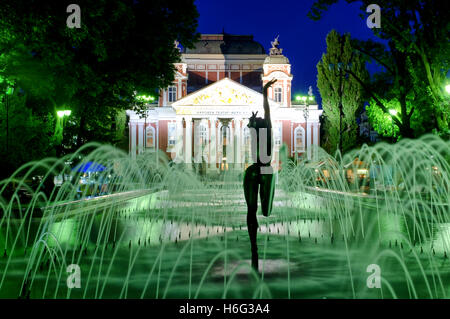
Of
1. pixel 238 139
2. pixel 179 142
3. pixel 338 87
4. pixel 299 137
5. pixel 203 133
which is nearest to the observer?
pixel 338 87

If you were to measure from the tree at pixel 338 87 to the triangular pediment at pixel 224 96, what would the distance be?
349 inches

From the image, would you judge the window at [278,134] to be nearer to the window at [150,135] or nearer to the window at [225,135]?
the window at [225,135]

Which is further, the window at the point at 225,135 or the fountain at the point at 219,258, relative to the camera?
the window at the point at 225,135

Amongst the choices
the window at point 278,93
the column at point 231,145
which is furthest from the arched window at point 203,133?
the window at point 278,93

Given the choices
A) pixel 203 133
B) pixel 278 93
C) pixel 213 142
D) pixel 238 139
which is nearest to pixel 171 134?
pixel 203 133

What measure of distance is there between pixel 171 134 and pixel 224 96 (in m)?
10.6

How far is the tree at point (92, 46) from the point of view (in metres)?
13.6

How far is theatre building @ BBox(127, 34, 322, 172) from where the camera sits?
58156 millimetres

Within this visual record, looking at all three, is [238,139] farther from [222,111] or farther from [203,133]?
[203,133]

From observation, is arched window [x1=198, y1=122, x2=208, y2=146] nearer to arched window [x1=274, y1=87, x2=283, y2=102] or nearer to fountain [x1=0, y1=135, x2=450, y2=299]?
arched window [x1=274, y1=87, x2=283, y2=102]

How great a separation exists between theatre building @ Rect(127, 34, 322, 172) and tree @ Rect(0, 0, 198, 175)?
32966 mm

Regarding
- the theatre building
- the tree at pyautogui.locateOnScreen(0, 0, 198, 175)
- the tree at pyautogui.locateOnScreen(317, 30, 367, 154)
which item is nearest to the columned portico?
the theatre building

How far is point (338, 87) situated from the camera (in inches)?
1923
